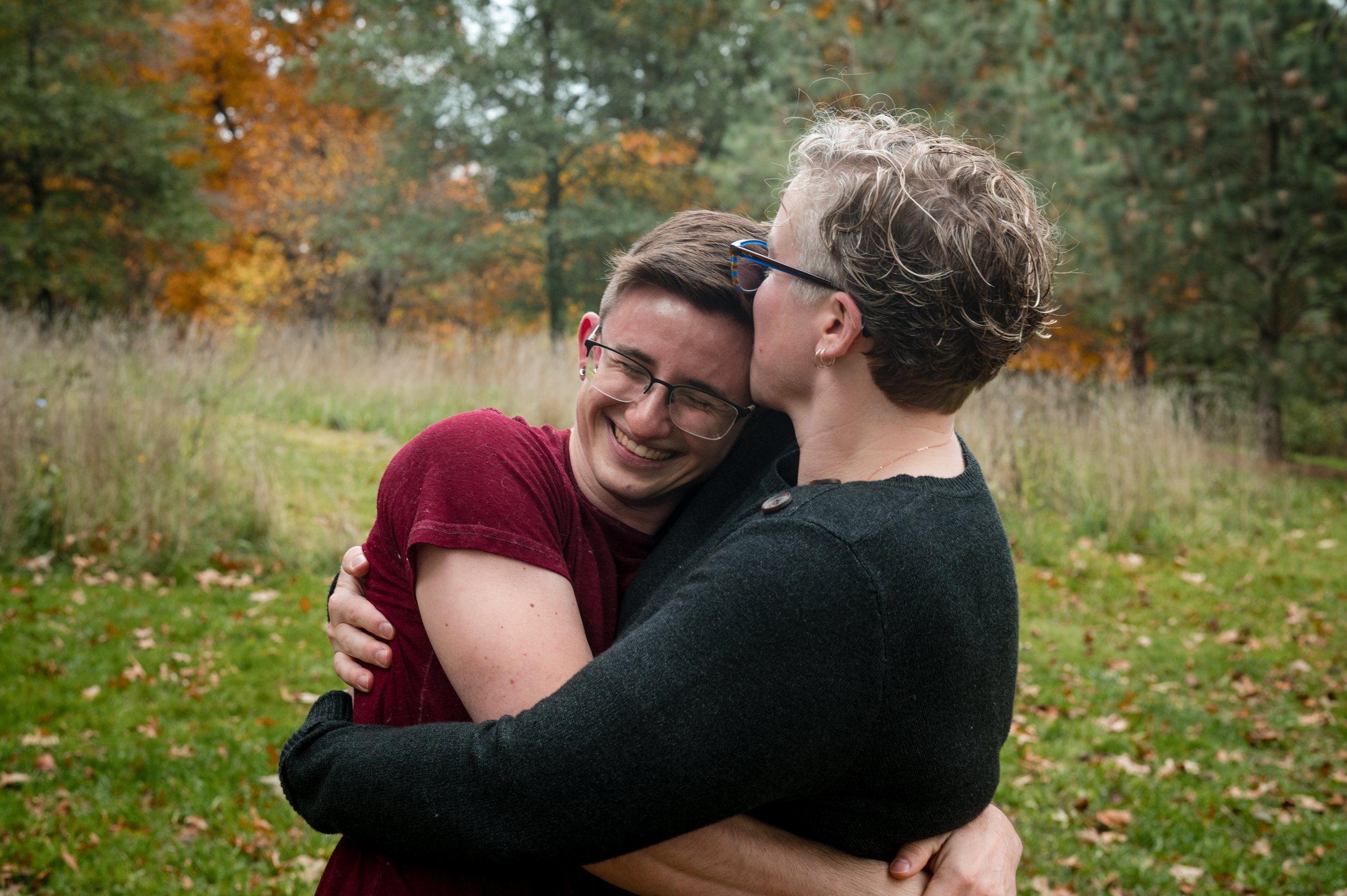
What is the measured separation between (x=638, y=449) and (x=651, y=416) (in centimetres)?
8

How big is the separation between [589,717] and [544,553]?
43 centimetres

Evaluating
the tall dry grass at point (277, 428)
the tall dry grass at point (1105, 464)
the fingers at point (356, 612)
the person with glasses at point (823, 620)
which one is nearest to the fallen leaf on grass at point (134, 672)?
the tall dry grass at point (277, 428)

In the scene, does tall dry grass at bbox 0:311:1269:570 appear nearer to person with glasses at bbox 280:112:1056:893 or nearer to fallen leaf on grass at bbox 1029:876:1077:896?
fallen leaf on grass at bbox 1029:876:1077:896

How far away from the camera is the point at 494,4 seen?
66.5 ft

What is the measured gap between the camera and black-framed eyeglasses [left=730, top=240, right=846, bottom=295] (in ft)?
5.69

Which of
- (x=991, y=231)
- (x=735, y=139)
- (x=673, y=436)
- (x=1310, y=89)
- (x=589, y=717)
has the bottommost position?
(x=589, y=717)

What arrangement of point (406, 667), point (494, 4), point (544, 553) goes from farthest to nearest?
point (494, 4), point (406, 667), point (544, 553)

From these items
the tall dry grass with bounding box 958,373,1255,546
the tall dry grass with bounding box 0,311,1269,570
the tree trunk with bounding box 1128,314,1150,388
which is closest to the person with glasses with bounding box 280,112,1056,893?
the tall dry grass with bounding box 0,311,1269,570

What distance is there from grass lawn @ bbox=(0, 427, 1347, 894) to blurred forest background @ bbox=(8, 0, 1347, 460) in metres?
6.72

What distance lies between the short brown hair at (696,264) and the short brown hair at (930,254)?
329 mm

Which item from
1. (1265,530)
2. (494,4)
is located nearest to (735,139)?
(494,4)

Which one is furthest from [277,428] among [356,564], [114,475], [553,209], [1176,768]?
[553,209]

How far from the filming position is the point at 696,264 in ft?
6.72

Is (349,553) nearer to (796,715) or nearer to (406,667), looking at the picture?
(406,667)
